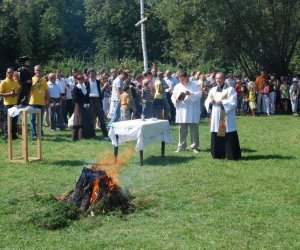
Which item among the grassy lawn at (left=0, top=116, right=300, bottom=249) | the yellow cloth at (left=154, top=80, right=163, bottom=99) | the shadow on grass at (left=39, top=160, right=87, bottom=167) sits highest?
the yellow cloth at (left=154, top=80, right=163, bottom=99)

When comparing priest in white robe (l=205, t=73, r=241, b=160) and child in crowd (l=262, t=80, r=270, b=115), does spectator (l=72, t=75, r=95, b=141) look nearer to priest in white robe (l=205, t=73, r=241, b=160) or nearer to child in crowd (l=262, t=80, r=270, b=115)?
priest in white robe (l=205, t=73, r=241, b=160)

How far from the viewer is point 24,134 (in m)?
11.6

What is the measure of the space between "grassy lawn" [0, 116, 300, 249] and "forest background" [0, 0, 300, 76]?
3.50m

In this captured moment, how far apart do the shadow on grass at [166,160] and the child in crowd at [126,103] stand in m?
3.81

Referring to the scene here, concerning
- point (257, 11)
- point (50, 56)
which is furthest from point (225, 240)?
point (50, 56)

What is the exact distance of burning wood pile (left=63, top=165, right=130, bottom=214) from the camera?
7.80 m

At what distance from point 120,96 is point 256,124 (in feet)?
19.4

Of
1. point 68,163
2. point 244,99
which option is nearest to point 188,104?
point 68,163

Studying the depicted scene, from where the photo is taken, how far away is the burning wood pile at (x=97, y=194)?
7.80m

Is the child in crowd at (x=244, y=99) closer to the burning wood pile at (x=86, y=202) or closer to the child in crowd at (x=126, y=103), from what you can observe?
the child in crowd at (x=126, y=103)

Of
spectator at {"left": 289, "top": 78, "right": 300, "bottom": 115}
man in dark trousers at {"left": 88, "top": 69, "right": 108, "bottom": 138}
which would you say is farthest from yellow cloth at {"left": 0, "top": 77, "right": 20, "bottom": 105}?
spectator at {"left": 289, "top": 78, "right": 300, "bottom": 115}

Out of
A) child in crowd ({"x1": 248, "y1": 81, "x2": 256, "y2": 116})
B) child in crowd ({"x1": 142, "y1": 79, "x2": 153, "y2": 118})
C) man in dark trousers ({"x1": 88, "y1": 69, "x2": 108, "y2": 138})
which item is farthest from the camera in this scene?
child in crowd ({"x1": 248, "y1": 81, "x2": 256, "y2": 116})

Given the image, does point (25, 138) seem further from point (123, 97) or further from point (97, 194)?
point (123, 97)

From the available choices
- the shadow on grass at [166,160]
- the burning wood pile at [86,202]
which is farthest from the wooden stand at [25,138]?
the burning wood pile at [86,202]
